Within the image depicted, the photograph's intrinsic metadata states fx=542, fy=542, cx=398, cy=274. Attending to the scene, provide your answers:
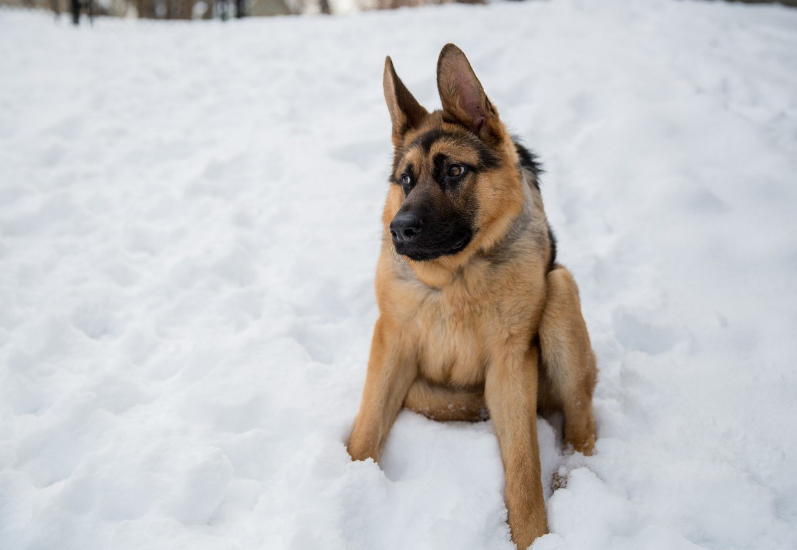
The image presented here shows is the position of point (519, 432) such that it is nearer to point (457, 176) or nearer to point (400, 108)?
point (457, 176)

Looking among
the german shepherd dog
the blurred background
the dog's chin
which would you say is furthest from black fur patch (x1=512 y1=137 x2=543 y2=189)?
the blurred background

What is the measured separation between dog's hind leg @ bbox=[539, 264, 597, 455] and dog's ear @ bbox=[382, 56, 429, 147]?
4.12 feet

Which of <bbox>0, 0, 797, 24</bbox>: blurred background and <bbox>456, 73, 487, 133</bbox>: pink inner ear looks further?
<bbox>0, 0, 797, 24</bbox>: blurred background

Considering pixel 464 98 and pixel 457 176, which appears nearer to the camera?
pixel 457 176

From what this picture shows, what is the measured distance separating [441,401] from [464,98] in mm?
1752

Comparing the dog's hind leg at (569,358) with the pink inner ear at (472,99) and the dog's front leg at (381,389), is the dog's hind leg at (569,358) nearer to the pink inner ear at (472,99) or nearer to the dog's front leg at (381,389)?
the dog's front leg at (381,389)

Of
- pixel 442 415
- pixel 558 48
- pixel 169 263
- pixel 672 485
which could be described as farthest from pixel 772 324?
pixel 558 48

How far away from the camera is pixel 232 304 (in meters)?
4.02

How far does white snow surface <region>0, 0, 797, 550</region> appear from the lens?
99.7 inches

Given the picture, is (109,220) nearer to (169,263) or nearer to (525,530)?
(169,263)

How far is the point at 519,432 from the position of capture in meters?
2.75

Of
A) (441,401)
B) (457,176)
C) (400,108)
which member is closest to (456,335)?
(441,401)

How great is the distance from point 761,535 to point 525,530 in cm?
105

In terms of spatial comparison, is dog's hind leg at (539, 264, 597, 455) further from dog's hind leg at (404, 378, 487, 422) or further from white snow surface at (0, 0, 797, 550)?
dog's hind leg at (404, 378, 487, 422)
